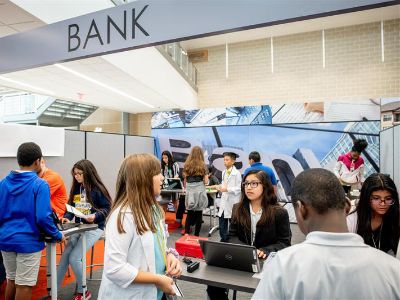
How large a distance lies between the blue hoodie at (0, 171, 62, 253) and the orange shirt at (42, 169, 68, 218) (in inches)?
31.1

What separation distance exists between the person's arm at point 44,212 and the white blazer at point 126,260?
108cm

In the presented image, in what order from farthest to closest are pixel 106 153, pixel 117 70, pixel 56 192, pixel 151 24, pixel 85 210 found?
pixel 106 153, pixel 117 70, pixel 56 192, pixel 85 210, pixel 151 24

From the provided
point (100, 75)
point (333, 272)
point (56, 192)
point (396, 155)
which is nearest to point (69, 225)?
point (56, 192)

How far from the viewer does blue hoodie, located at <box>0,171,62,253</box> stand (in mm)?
2180

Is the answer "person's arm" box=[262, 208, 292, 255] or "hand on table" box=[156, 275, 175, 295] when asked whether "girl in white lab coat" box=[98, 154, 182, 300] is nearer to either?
"hand on table" box=[156, 275, 175, 295]

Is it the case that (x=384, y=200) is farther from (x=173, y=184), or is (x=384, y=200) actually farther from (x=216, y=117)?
(x=216, y=117)

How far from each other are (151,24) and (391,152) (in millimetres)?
4303

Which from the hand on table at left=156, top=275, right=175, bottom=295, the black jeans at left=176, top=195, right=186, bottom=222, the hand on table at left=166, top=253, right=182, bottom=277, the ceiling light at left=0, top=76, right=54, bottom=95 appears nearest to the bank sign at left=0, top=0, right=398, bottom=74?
the hand on table at left=166, top=253, right=182, bottom=277

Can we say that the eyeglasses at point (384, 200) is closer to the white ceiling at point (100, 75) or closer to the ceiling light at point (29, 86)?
the white ceiling at point (100, 75)

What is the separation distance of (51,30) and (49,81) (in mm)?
3263

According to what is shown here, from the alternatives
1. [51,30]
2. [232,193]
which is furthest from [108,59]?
[232,193]

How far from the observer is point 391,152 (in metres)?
4.70

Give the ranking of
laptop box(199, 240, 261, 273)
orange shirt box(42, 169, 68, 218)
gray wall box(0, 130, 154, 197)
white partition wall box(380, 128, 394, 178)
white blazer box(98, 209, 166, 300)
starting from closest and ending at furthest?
white blazer box(98, 209, 166, 300), laptop box(199, 240, 261, 273), orange shirt box(42, 169, 68, 218), gray wall box(0, 130, 154, 197), white partition wall box(380, 128, 394, 178)

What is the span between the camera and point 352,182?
491 centimetres
